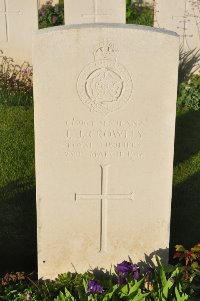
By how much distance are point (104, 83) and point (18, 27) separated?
4552 millimetres

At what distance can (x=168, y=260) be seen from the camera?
3979 mm

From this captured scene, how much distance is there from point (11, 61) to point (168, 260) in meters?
4.70

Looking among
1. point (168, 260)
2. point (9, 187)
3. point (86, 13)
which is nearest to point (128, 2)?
point (86, 13)

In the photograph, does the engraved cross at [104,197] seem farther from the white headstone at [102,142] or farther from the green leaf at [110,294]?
the green leaf at [110,294]

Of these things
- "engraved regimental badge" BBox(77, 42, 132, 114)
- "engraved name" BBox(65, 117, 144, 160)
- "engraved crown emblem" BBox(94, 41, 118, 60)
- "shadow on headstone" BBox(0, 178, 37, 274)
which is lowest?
"shadow on headstone" BBox(0, 178, 37, 274)

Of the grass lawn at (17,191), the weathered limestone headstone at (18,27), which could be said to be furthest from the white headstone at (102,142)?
the weathered limestone headstone at (18,27)

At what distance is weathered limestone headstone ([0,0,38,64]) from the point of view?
292 inches

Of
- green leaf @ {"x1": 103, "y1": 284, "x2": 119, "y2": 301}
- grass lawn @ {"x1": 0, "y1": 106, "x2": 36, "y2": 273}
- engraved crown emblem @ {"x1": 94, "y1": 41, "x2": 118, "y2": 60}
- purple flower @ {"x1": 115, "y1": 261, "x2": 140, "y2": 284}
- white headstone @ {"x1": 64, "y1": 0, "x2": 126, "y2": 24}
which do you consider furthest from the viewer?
white headstone @ {"x1": 64, "y1": 0, "x2": 126, "y2": 24}

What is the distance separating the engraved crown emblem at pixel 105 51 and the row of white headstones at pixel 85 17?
4.19 meters

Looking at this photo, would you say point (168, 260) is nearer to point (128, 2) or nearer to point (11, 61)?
point (11, 61)

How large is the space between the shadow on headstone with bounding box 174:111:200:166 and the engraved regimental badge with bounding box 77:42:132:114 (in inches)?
104

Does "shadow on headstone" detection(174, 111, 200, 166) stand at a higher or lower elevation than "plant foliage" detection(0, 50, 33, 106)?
lower

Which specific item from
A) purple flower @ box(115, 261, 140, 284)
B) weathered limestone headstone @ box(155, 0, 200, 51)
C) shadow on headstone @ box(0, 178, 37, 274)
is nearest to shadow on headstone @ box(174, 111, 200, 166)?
weathered limestone headstone @ box(155, 0, 200, 51)

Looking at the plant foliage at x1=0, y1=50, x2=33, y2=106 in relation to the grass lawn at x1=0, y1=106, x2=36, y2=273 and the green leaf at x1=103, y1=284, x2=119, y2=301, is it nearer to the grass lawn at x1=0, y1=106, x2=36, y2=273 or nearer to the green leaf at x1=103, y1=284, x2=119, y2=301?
the grass lawn at x1=0, y1=106, x2=36, y2=273
